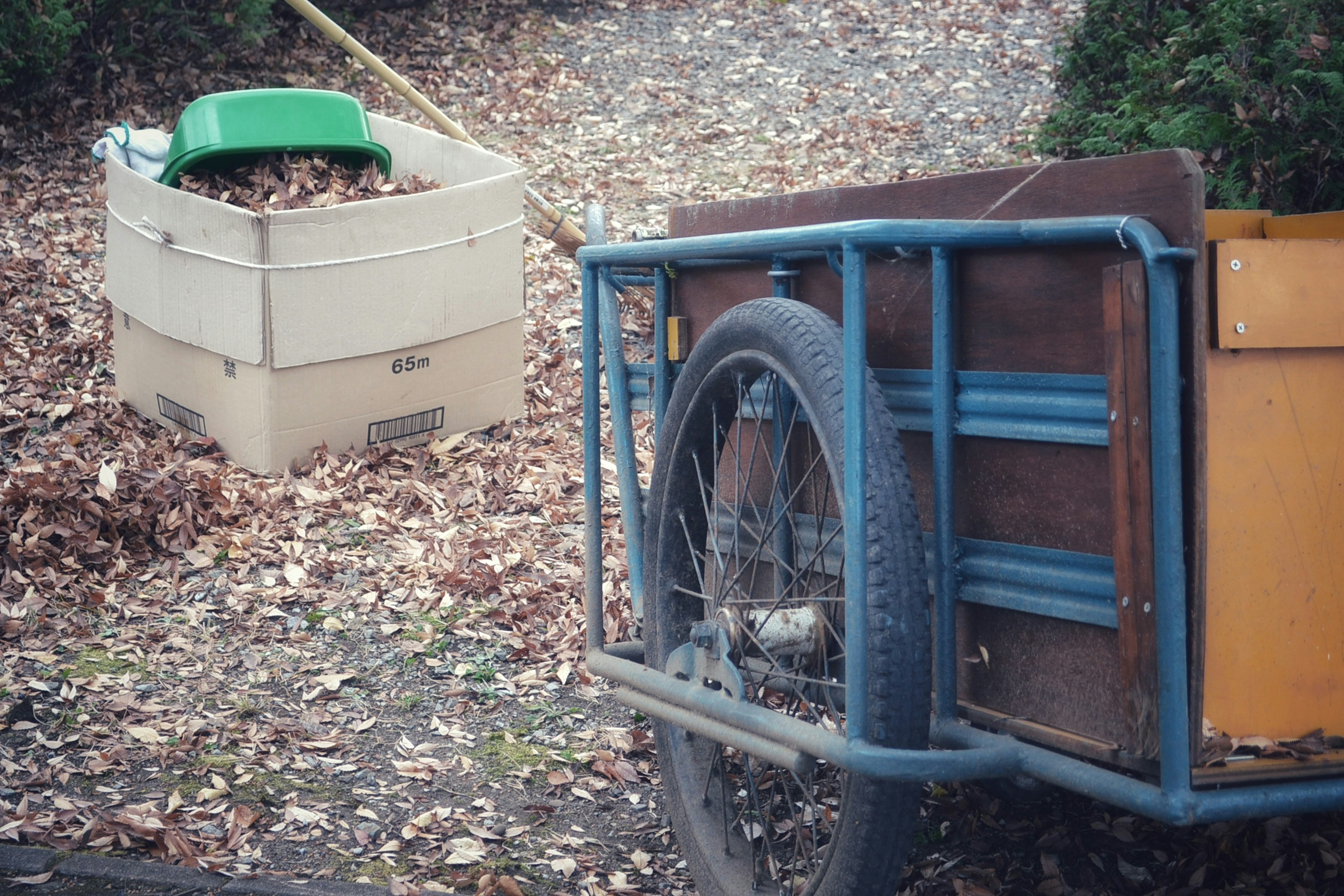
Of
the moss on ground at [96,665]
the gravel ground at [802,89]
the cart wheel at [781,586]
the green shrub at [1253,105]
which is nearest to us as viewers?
the cart wheel at [781,586]

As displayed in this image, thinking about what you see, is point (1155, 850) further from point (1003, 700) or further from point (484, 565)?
point (484, 565)

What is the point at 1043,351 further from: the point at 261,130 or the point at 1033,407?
the point at 261,130

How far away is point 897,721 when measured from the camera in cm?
180

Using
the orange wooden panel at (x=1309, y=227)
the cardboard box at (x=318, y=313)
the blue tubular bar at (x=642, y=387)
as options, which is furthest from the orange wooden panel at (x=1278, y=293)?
the cardboard box at (x=318, y=313)

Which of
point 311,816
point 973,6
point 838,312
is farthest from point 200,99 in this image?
point 973,6

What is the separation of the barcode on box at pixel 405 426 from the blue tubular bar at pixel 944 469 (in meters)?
3.73

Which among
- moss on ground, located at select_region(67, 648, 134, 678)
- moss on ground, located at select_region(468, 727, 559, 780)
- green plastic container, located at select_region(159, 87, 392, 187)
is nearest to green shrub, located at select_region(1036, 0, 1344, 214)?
moss on ground, located at select_region(468, 727, 559, 780)

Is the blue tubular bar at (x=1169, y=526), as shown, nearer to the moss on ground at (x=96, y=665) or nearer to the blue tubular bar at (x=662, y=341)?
the blue tubular bar at (x=662, y=341)

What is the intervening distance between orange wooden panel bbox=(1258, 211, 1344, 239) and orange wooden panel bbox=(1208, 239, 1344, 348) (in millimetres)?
652

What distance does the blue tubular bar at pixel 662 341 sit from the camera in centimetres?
280

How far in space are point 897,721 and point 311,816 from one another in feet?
6.01

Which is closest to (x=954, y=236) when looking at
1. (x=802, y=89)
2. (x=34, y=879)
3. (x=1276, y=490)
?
(x=1276, y=490)

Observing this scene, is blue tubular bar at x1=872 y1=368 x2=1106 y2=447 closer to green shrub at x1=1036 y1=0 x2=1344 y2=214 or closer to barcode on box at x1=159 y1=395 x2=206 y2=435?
green shrub at x1=1036 y1=0 x2=1344 y2=214

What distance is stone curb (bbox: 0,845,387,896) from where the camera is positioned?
2.59m
